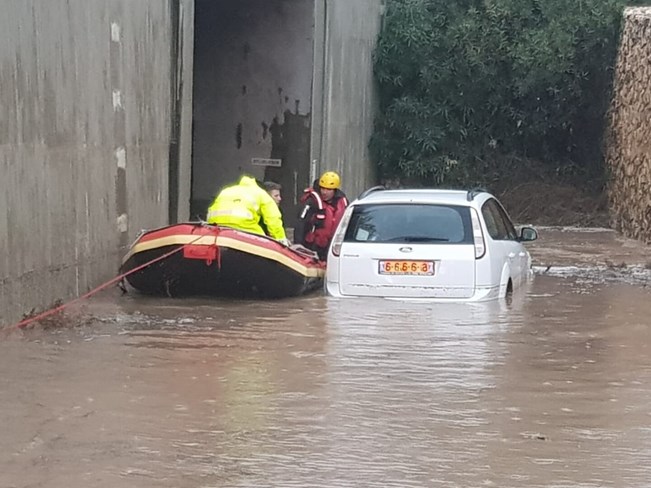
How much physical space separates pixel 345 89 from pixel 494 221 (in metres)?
10.0

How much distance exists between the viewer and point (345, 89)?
2294 cm

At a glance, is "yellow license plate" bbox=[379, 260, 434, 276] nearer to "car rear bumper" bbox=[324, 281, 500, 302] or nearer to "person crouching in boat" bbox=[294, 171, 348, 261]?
"car rear bumper" bbox=[324, 281, 500, 302]

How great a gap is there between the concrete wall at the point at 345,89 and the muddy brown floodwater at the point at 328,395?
8343 millimetres

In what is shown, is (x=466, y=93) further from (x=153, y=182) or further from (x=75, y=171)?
(x=75, y=171)

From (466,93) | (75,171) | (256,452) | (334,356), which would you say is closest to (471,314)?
(334,356)

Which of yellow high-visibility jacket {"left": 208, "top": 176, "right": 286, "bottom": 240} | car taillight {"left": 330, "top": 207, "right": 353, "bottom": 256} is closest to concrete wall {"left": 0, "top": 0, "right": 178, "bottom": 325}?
yellow high-visibility jacket {"left": 208, "top": 176, "right": 286, "bottom": 240}

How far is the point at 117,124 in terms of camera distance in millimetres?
14172

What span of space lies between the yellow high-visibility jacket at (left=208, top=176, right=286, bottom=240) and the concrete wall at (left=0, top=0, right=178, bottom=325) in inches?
50.8

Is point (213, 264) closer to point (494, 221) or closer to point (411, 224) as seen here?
point (411, 224)

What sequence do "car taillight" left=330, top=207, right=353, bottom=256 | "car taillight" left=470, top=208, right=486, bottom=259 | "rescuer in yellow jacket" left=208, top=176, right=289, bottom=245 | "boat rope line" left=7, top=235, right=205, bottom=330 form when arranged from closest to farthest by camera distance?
1. "boat rope line" left=7, top=235, right=205, bottom=330
2. "car taillight" left=470, top=208, right=486, bottom=259
3. "car taillight" left=330, top=207, right=353, bottom=256
4. "rescuer in yellow jacket" left=208, top=176, right=289, bottom=245

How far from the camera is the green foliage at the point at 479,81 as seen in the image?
2470 cm

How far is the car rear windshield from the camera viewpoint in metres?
12.5

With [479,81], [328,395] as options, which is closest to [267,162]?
[479,81]

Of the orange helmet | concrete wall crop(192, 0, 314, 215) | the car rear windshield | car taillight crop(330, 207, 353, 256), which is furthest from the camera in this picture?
concrete wall crop(192, 0, 314, 215)
